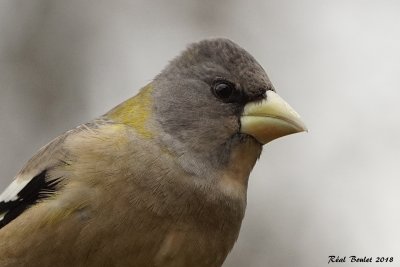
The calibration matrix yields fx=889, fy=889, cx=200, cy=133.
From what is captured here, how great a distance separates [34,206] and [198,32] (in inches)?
183

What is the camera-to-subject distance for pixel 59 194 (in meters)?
3.61

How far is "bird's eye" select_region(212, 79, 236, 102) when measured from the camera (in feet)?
12.4

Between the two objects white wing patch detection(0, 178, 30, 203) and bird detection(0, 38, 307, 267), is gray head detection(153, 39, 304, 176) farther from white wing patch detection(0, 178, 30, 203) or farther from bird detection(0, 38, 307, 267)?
white wing patch detection(0, 178, 30, 203)

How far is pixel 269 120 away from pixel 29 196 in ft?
3.52

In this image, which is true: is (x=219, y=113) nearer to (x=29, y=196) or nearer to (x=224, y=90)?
(x=224, y=90)

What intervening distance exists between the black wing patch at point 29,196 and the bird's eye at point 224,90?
0.76 metres

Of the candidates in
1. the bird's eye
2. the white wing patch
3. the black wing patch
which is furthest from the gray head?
the white wing patch

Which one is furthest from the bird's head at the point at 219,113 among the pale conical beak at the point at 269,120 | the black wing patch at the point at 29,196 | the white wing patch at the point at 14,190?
the white wing patch at the point at 14,190

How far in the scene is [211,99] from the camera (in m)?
3.81

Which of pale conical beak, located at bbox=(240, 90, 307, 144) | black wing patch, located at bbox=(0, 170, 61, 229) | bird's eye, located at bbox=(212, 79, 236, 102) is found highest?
bird's eye, located at bbox=(212, 79, 236, 102)

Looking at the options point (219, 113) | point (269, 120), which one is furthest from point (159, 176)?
point (269, 120)

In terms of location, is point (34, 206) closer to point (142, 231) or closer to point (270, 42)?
point (142, 231)

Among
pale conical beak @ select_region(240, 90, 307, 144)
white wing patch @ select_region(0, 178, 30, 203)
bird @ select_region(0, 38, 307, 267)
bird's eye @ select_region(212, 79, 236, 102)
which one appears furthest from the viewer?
white wing patch @ select_region(0, 178, 30, 203)

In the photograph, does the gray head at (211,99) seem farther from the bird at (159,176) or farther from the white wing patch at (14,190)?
the white wing patch at (14,190)
